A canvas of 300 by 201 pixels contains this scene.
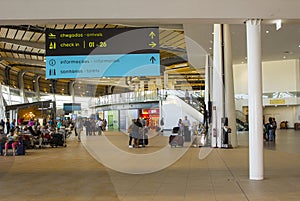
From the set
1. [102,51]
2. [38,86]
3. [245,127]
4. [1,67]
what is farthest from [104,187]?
[38,86]

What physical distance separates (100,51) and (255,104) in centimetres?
360

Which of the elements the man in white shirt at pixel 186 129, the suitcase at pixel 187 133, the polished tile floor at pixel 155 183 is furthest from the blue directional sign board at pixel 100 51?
the suitcase at pixel 187 133

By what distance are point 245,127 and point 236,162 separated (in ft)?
76.7

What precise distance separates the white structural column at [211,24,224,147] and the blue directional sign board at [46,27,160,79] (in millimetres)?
7892

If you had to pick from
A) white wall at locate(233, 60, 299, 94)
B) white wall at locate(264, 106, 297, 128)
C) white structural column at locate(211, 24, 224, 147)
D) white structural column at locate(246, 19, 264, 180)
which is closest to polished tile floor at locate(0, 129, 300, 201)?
white structural column at locate(246, 19, 264, 180)

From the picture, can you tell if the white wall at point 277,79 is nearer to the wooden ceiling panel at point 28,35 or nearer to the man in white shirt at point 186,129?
the man in white shirt at point 186,129

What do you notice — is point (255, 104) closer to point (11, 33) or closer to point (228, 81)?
point (228, 81)

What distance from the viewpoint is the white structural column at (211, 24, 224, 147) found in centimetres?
1567

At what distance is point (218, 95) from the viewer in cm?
1583

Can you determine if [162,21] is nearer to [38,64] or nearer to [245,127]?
[245,127]

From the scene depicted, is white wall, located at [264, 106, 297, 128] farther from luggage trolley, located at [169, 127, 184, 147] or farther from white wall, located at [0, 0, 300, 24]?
white wall, located at [0, 0, 300, 24]

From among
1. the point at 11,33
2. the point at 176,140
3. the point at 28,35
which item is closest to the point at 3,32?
the point at 11,33

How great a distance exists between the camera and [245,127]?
32.8 metres

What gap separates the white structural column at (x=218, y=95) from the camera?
51.4 ft
